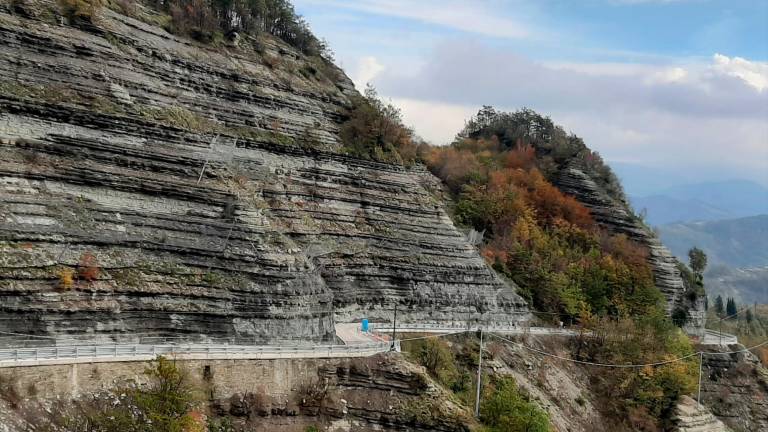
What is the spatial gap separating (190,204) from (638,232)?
45.6 metres

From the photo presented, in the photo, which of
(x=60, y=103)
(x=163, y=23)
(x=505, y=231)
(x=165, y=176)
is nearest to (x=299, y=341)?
(x=165, y=176)

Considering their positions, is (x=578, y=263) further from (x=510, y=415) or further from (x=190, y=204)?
(x=190, y=204)

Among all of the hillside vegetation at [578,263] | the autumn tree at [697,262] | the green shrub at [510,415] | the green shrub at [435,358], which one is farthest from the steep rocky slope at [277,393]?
the autumn tree at [697,262]

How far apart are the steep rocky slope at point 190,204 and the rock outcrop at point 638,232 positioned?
65.4 feet

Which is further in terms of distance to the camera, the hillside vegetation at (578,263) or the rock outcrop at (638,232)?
the rock outcrop at (638,232)

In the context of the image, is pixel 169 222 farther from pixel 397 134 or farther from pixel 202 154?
pixel 397 134

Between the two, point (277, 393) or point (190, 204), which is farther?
point (190, 204)

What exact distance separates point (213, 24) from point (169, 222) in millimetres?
21174

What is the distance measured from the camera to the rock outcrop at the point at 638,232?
60.7 metres

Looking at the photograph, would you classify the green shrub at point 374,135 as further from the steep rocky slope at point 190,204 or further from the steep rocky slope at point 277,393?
the steep rocky slope at point 277,393

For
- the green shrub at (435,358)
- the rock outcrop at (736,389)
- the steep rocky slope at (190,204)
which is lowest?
the rock outcrop at (736,389)

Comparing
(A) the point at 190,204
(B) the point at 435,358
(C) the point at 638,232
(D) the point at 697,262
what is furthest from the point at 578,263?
(A) the point at 190,204

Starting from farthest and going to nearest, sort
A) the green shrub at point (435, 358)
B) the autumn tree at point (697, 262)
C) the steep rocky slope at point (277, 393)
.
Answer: the autumn tree at point (697, 262) → the green shrub at point (435, 358) → the steep rocky slope at point (277, 393)

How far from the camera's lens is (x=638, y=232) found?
63500 millimetres
